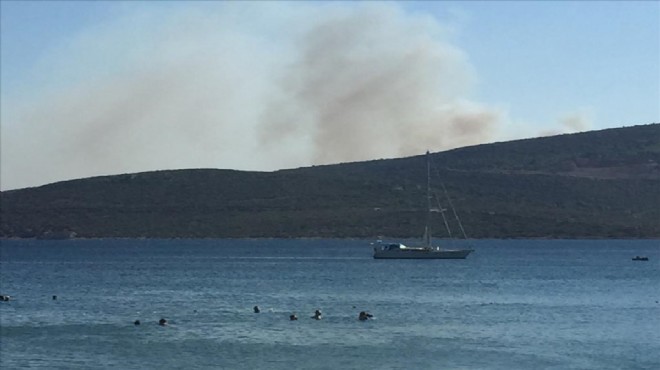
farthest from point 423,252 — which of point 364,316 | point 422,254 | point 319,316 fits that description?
point 364,316

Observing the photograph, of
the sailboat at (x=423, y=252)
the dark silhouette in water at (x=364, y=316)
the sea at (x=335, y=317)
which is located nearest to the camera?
the sea at (x=335, y=317)

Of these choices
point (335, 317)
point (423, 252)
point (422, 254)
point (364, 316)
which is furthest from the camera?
point (422, 254)

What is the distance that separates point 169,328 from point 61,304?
19724 millimetres

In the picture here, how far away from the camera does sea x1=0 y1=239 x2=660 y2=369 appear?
53.9 metres

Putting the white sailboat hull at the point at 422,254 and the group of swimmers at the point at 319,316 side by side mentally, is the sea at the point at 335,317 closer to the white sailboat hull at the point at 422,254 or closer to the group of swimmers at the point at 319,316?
the group of swimmers at the point at 319,316

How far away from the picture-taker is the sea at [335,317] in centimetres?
5391

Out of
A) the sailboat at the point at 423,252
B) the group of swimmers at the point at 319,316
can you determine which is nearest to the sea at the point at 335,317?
the group of swimmers at the point at 319,316

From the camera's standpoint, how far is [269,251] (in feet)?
624

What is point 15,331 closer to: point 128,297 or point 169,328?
point 169,328

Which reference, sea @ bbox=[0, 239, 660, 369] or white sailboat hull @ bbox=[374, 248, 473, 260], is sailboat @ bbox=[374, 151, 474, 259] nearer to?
white sailboat hull @ bbox=[374, 248, 473, 260]

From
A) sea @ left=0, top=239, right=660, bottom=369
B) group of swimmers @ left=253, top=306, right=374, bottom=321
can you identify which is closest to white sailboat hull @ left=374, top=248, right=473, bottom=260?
sea @ left=0, top=239, right=660, bottom=369

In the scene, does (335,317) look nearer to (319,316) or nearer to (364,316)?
(319,316)

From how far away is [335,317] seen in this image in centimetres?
7225

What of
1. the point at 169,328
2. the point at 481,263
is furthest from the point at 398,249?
the point at 169,328
